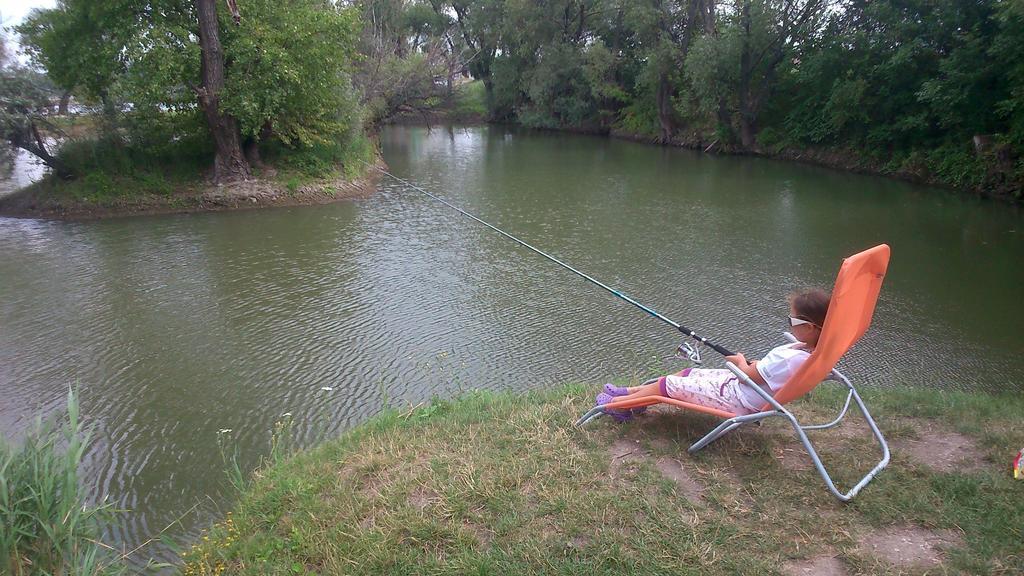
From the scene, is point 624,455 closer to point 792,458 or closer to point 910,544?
point 792,458

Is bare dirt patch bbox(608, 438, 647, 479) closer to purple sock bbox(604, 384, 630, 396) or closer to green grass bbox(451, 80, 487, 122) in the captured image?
purple sock bbox(604, 384, 630, 396)

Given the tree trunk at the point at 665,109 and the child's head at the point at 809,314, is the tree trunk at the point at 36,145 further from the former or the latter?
the tree trunk at the point at 665,109

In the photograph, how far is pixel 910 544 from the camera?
280 cm

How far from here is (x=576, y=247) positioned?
35.8 ft

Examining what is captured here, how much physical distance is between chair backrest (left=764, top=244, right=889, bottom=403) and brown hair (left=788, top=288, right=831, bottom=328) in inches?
6.3

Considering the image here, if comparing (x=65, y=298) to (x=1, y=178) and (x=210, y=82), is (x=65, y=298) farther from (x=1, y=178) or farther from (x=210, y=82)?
(x=1, y=178)

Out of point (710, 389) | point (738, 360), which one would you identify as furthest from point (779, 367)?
point (710, 389)

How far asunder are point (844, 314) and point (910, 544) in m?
1.02

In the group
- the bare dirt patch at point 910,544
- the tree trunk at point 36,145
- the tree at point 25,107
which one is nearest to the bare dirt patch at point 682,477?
the bare dirt patch at point 910,544

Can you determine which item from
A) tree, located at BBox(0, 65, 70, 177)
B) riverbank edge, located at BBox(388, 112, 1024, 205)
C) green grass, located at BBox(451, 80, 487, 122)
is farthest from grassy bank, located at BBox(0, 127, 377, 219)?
green grass, located at BBox(451, 80, 487, 122)

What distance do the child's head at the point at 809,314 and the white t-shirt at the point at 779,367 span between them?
0.07 m

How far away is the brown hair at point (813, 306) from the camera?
3406mm

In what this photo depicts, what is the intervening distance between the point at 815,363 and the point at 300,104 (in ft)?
43.9

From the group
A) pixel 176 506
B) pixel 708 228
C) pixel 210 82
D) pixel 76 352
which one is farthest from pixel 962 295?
pixel 210 82
